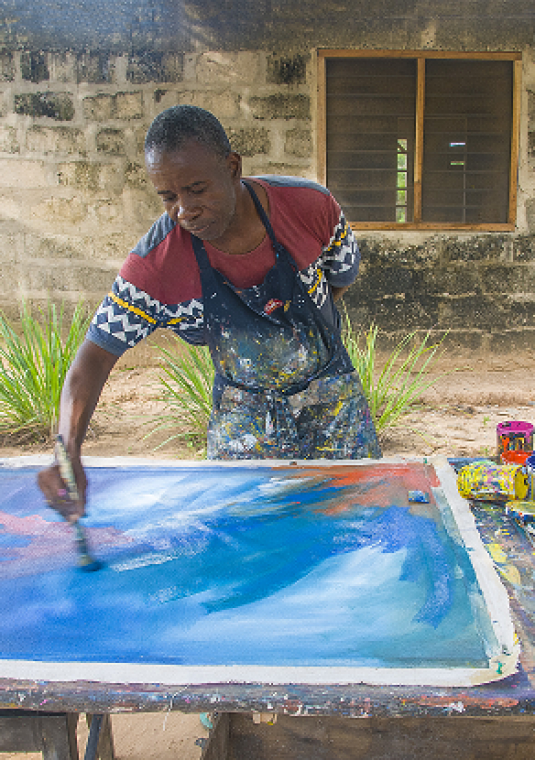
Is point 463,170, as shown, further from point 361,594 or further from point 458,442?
point 361,594

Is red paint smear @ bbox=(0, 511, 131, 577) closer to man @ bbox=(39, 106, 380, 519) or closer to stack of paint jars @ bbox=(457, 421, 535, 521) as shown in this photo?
man @ bbox=(39, 106, 380, 519)

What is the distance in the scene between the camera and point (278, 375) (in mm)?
1701

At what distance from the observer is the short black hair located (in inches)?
54.9

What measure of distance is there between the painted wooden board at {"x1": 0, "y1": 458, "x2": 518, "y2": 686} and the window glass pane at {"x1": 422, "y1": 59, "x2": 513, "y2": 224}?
3.37 metres

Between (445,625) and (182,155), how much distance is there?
3.55 feet

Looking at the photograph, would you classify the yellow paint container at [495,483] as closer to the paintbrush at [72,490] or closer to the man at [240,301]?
the man at [240,301]

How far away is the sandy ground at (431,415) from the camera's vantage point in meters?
3.37

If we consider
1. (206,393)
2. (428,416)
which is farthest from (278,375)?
(428,416)

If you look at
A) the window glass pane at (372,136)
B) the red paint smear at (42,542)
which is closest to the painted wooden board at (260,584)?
the red paint smear at (42,542)

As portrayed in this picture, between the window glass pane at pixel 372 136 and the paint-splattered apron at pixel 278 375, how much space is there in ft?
9.54

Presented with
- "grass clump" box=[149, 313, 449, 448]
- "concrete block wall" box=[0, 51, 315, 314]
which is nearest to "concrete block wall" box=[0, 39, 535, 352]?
"concrete block wall" box=[0, 51, 315, 314]

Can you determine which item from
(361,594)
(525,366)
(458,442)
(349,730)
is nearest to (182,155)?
(361,594)

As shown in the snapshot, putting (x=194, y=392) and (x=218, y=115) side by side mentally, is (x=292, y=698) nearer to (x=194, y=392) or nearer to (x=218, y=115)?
(x=194, y=392)

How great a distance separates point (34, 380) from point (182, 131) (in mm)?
2236
